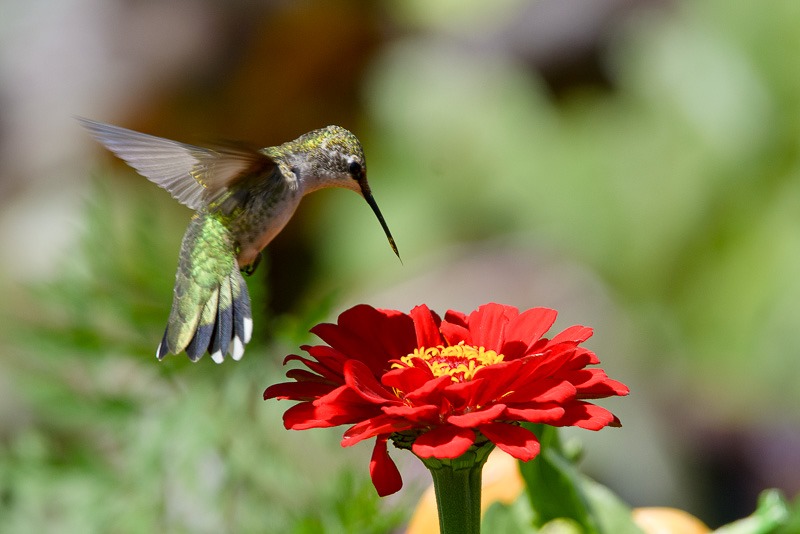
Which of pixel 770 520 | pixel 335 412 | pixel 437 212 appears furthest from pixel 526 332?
pixel 437 212

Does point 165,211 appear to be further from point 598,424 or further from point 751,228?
point 598,424

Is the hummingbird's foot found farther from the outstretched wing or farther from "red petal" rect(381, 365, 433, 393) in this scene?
"red petal" rect(381, 365, 433, 393)

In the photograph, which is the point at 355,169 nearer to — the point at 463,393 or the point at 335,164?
the point at 335,164

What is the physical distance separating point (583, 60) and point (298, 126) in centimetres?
87

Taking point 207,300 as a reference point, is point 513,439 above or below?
below

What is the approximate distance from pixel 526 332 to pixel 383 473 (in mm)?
124

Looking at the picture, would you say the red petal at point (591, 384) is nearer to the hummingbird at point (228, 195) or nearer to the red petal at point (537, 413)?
the red petal at point (537, 413)

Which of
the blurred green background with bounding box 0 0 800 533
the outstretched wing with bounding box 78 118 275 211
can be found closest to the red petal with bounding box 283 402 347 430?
the outstretched wing with bounding box 78 118 275 211

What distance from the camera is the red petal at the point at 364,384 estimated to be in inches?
20.1

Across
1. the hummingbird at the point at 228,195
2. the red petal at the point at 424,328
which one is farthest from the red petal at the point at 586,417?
the hummingbird at the point at 228,195

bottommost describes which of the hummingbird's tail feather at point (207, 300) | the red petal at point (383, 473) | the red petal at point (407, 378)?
the red petal at point (383, 473)

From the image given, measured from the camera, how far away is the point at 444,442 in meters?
0.51

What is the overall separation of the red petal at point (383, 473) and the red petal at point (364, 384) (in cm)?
2

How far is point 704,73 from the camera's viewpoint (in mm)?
2762
